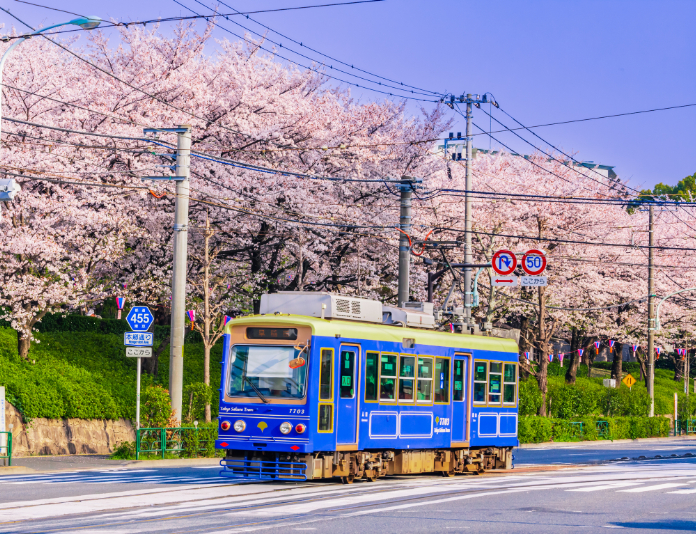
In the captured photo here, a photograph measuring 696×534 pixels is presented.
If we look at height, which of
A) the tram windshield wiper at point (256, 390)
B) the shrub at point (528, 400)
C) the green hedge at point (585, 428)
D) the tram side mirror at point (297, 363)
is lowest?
the green hedge at point (585, 428)

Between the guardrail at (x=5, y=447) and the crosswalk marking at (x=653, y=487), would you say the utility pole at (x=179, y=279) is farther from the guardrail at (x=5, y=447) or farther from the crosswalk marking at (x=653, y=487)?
the crosswalk marking at (x=653, y=487)

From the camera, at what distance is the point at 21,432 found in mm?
25359

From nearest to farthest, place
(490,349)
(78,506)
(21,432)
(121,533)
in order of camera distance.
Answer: (121,533), (78,506), (490,349), (21,432)

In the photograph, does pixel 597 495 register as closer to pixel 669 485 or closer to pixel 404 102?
pixel 669 485

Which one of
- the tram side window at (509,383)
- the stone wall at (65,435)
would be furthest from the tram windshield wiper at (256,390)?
the stone wall at (65,435)

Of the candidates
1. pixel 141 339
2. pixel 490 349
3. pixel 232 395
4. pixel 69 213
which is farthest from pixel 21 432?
pixel 490 349

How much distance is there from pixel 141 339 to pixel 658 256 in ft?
131

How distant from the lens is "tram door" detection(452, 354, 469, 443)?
20.2m

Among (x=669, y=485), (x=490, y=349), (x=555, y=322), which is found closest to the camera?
(x=669, y=485)

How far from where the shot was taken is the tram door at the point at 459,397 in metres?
20.2

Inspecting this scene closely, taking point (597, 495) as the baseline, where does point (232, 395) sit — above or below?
above

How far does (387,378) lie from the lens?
18.3 metres

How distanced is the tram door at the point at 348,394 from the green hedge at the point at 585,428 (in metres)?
19.8

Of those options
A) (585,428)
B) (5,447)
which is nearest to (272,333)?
(5,447)
